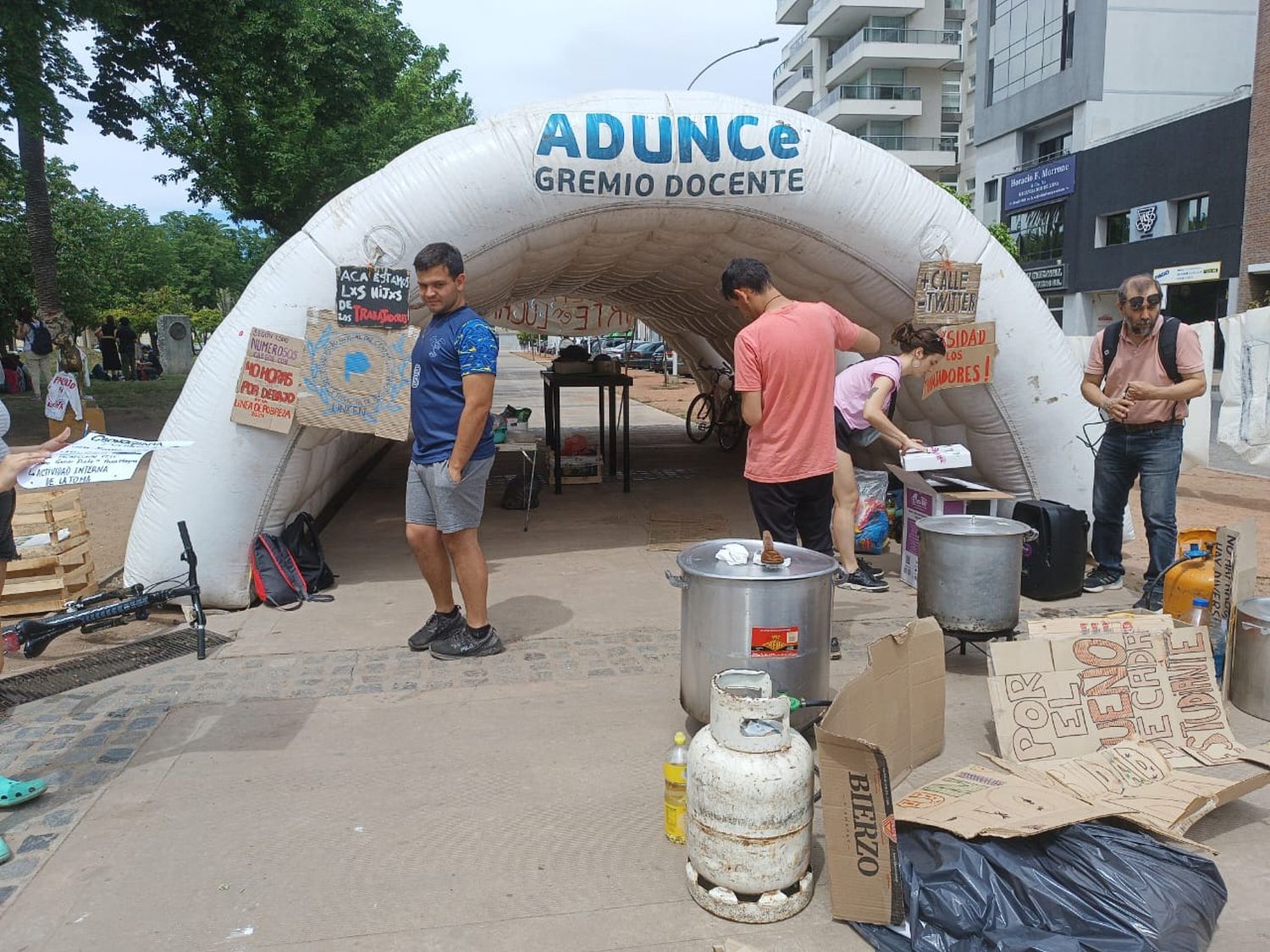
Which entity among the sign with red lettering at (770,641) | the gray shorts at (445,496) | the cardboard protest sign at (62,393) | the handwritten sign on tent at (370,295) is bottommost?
the sign with red lettering at (770,641)

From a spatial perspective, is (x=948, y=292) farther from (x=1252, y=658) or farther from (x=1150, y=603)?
(x=1252, y=658)

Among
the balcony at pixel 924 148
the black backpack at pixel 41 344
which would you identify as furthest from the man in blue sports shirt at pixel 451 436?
the balcony at pixel 924 148

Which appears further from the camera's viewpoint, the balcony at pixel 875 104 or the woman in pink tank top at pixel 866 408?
the balcony at pixel 875 104

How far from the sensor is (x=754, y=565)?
130 inches

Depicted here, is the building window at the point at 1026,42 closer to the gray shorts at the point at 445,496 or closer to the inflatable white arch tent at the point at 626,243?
the inflatable white arch tent at the point at 626,243

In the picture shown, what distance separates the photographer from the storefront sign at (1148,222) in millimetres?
27969

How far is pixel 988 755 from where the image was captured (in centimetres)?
321

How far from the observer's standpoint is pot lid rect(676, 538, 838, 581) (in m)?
3.19

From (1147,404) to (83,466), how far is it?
524 centimetres

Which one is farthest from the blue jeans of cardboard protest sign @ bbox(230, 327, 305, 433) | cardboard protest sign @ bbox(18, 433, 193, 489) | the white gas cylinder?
cardboard protest sign @ bbox(18, 433, 193, 489)

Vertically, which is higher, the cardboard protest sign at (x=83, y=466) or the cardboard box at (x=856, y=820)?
the cardboard protest sign at (x=83, y=466)

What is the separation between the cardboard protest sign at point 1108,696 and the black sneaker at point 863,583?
7.40 feet

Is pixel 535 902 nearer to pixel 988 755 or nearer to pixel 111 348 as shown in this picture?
pixel 988 755

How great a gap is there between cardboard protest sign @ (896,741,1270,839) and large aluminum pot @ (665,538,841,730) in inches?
22.7
